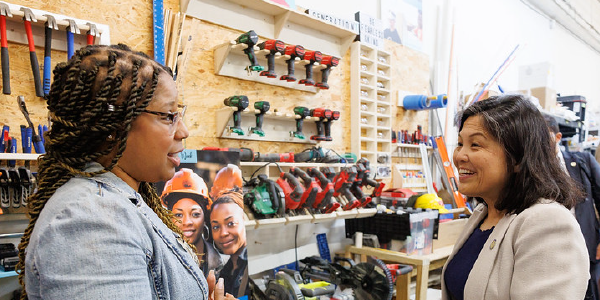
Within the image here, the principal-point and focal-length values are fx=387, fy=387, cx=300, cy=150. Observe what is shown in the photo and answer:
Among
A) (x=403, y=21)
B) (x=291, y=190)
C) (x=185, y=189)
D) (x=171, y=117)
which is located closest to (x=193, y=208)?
(x=185, y=189)

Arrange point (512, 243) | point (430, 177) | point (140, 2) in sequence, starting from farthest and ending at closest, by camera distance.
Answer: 1. point (430, 177)
2. point (140, 2)
3. point (512, 243)

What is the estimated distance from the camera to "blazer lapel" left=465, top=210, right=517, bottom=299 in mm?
1299

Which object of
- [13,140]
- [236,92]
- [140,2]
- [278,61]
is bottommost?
[13,140]

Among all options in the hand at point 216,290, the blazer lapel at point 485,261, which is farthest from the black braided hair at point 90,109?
the blazer lapel at point 485,261

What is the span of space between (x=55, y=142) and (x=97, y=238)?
0.27 metres

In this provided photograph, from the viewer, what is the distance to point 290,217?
2600mm

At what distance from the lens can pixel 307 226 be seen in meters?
3.46

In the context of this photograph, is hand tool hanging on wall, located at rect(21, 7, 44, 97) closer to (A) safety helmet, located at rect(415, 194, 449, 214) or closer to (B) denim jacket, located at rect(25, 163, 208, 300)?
(B) denim jacket, located at rect(25, 163, 208, 300)

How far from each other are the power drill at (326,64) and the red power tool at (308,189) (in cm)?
98

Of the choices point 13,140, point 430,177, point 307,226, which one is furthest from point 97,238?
point 430,177

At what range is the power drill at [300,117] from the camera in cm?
320

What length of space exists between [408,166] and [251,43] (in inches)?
100

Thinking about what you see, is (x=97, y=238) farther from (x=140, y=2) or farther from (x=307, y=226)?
(x=307, y=226)

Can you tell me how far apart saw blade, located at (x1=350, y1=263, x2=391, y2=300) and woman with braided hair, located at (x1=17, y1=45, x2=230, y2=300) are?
1748mm
